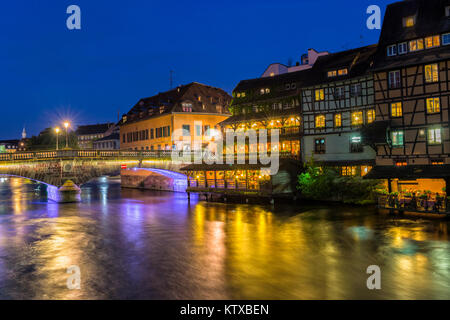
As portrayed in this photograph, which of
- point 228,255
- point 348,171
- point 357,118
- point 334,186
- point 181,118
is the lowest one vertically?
point 228,255

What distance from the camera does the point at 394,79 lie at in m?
34.3

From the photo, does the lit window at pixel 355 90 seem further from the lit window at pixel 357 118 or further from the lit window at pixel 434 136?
the lit window at pixel 434 136

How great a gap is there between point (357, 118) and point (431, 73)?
8.25 metres

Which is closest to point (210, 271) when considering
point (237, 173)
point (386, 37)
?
point (237, 173)

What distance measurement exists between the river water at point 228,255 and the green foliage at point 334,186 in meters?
3.21

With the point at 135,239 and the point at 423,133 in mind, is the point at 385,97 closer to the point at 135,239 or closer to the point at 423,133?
the point at 423,133

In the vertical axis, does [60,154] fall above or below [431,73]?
below

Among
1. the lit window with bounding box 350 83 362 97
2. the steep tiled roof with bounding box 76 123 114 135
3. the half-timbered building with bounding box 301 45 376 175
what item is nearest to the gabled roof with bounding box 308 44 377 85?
the half-timbered building with bounding box 301 45 376 175

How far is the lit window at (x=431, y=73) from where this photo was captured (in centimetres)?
3194

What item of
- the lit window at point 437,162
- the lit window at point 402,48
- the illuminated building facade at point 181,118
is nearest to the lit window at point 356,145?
the lit window at point 437,162

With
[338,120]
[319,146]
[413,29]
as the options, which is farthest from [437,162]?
[413,29]

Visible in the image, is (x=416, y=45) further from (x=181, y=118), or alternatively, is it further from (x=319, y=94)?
(x=181, y=118)

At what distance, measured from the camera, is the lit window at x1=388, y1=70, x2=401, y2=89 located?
34.1 metres

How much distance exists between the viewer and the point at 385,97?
34.9m
